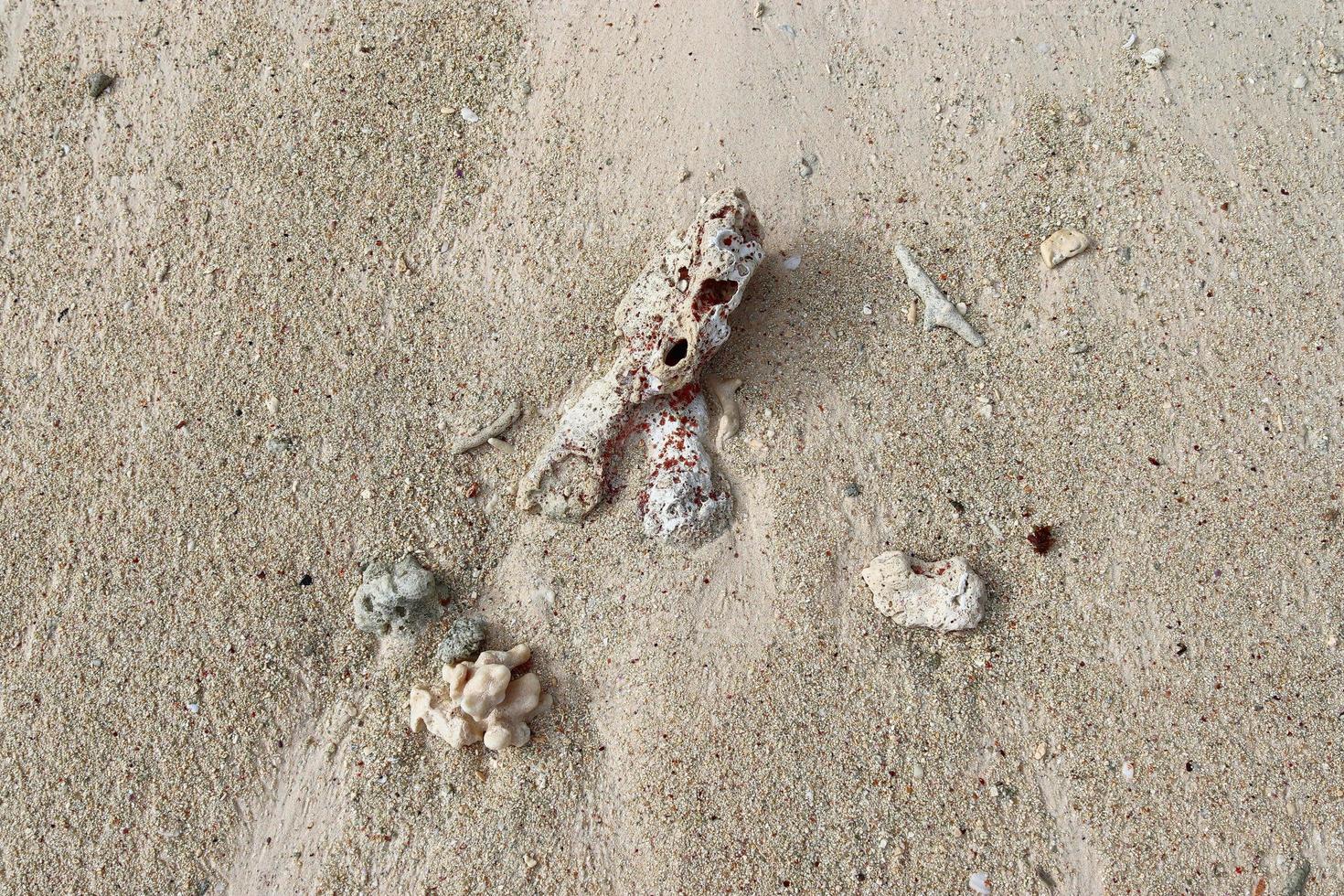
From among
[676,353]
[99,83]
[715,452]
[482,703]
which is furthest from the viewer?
[99,83]

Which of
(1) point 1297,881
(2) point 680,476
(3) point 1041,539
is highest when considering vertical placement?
(2) point 680,476

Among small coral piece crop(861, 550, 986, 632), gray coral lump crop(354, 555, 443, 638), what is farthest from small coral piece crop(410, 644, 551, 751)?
small coral piece crop(861, 550, 986, 632)

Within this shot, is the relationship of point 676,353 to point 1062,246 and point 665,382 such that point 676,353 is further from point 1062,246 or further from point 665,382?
point 1062,246

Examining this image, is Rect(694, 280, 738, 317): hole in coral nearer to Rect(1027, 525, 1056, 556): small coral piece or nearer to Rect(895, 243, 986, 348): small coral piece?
Rect(895, 243, 986, 348): small coral piece

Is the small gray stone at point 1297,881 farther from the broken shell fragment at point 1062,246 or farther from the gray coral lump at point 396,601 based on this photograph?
the gray coral lump at point 396,601

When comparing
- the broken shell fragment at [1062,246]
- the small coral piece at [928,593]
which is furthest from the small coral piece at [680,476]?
the broken shell fragment at [1062,246]

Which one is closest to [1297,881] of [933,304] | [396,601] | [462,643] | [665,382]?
[933,304]

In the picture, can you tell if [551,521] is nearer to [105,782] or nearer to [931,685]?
[931,685]
